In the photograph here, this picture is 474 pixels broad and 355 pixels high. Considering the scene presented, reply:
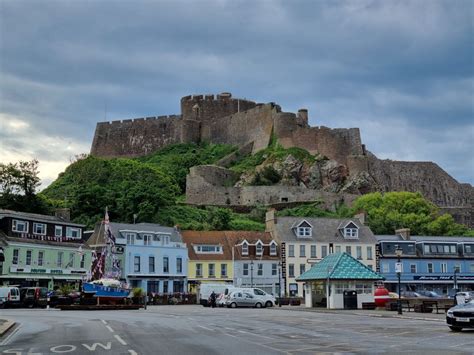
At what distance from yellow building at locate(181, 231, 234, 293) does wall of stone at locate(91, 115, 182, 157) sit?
6310cm

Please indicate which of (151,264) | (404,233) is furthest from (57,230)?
(404,233)

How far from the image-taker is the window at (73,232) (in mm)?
60594

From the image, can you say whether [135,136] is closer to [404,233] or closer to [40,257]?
[404,233]

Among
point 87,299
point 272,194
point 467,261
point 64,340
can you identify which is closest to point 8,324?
point 64,340

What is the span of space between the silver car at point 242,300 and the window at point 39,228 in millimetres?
19977

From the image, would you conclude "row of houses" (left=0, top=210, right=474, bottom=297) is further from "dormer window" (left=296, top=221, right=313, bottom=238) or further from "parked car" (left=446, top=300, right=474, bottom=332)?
"parked car" (left=446, top=300, right=474, bottom=332)

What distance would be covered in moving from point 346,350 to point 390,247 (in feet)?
178

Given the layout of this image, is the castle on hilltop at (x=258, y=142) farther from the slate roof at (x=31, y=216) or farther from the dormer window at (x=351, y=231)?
the slate roof at (x=31, y=216)

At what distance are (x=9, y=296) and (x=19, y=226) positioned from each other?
12.4 meters

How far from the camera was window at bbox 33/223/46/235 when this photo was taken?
2247 inches

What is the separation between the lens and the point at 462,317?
839 inches

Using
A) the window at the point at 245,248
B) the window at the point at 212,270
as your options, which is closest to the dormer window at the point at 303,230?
the window at the point at 245,248

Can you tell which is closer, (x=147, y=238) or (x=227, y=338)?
(x=227, y=338)

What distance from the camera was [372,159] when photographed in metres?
110
